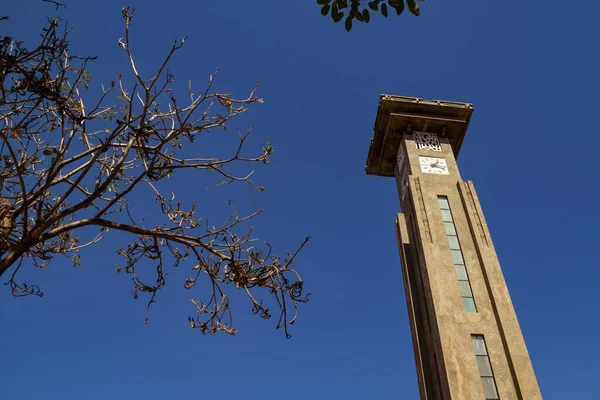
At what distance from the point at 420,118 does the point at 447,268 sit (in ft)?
29.6

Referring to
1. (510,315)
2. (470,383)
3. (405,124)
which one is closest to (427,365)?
(470,383)

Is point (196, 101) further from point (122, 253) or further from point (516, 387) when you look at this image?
point (516, 387)

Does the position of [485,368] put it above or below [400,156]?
below

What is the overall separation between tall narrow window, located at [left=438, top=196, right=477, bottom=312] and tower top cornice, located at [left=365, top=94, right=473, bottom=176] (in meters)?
5.02

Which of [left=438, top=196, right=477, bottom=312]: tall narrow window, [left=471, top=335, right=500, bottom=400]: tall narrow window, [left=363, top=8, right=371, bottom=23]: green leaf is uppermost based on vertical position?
[left=438, top=196, right=477, bottom=312]: tall narrow window

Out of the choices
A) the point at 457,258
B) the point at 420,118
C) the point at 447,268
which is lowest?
the point at 447,268

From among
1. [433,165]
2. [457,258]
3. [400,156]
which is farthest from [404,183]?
[457,258]

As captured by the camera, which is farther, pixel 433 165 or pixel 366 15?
pixel 433 165

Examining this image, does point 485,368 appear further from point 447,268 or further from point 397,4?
point 397,4

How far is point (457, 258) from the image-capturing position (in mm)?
18688

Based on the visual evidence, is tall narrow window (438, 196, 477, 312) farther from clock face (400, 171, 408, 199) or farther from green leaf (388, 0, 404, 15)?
green leaf (388, 0, 404, 15)

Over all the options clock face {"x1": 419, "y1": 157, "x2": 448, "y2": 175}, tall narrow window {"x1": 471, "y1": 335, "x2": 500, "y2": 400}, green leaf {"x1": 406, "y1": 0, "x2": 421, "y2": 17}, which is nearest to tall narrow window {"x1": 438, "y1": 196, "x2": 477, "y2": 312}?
tall narrow window {"x1": 471, "y1": 335, "x2": 500, "y2": 400}

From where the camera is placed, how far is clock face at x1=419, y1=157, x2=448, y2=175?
72.8ft

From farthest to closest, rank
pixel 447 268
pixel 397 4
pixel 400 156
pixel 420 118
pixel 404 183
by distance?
Answer: pixel 400 156 < pixel 420 118 < pixel 404 183 < pixel 447 268 < pixel 397 4
